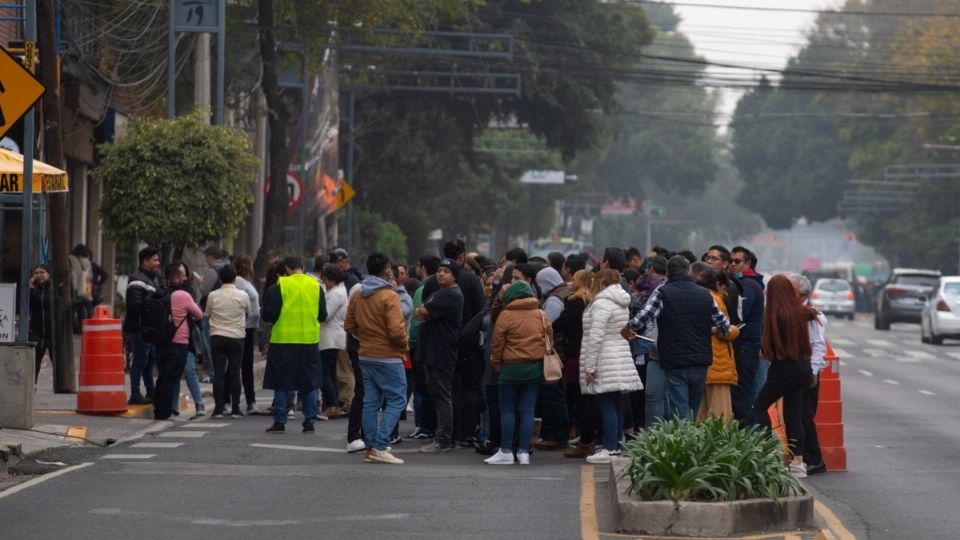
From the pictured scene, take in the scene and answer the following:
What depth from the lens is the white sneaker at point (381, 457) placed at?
15.0 m

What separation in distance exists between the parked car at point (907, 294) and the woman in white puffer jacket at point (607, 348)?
3575 centimetres

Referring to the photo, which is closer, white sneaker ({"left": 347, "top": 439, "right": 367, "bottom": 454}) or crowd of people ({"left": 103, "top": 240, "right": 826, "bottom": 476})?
crowd of people ({"left": 103, "top": 240, "right": 826, "bottom": 476})

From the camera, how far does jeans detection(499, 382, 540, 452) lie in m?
14.9

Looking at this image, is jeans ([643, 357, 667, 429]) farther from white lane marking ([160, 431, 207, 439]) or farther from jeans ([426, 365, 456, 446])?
white lane marking ([160, 431, 207, 439])

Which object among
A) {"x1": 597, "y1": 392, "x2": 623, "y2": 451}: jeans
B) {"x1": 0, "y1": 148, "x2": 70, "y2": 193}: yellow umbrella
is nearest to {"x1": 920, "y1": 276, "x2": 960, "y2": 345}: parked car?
{"x1": 0, "y1": 148, "x2": 70, "y2": 193}: yellow umbrella

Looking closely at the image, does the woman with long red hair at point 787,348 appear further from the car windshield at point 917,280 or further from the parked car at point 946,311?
the car windshield at point 917,280

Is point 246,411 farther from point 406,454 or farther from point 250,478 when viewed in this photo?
point 250,478

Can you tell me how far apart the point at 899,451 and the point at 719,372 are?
2950 mm

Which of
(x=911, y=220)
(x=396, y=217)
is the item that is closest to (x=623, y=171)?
(x=911, y=220)

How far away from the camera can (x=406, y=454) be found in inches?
630

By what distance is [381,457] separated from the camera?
15.0m

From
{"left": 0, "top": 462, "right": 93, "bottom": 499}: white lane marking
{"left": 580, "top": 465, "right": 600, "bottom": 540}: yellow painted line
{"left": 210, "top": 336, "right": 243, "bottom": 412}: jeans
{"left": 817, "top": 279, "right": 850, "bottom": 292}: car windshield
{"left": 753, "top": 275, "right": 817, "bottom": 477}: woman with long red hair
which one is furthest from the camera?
{"left": 817, "top": 279, "right": 850, "bottom": 292}: car windshield

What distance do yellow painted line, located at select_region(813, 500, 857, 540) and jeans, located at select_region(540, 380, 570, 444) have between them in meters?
3.61

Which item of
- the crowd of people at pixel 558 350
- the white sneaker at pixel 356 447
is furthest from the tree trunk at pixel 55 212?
the white sneaker at pixel 356 447
